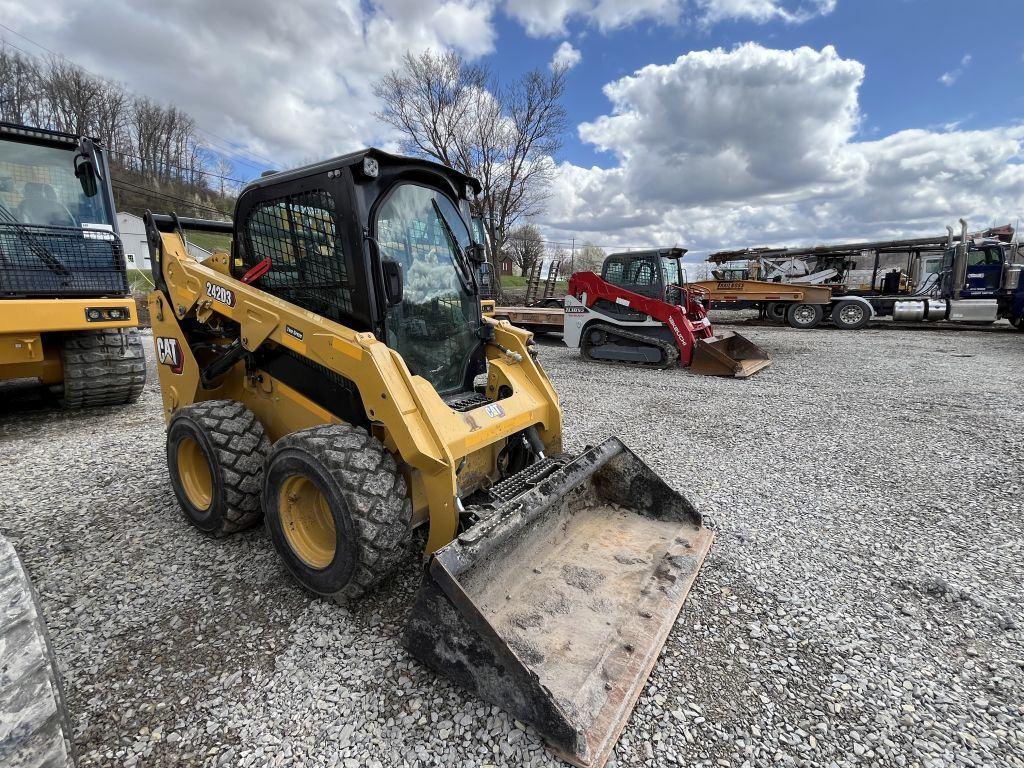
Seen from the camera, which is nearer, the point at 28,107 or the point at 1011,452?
the point at 1011,452

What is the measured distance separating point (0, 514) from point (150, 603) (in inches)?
77.7

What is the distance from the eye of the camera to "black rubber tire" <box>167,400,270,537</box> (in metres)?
3.02

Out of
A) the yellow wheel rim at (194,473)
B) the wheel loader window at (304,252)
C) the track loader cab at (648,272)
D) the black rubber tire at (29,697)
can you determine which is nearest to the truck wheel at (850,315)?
the track loader cab at (648,272)

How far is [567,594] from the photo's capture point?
8.14 feet

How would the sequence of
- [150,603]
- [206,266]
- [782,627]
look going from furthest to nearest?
1. [206,266]
2. [150,603]
3. [782,627]

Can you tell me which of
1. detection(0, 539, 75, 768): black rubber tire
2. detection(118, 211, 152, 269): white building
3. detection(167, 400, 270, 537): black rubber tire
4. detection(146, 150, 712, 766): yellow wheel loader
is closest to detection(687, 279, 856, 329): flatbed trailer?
detection(146, 150, 712, 766): yellow wheel loader

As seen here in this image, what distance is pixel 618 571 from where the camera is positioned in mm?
2664

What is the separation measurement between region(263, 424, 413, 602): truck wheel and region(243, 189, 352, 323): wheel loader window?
32.1 inches

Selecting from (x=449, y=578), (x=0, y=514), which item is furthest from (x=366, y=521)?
(x=0, y=514)

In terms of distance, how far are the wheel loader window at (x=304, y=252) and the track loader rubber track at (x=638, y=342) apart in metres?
7.53

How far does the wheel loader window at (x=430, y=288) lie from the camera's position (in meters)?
2.91

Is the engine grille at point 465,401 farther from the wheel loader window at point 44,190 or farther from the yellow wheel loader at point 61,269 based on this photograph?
the wheel loader window at point 44,190

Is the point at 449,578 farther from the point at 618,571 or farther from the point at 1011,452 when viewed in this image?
the point at 1011,452

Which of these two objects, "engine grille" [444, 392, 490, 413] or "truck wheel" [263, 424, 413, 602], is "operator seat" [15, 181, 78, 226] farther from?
"engine grille" [444, 392, 490, 413]
